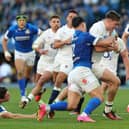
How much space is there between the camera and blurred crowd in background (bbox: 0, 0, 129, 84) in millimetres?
31453

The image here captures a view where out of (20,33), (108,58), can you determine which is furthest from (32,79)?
(108,58)

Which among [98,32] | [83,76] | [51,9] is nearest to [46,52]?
[98,32]

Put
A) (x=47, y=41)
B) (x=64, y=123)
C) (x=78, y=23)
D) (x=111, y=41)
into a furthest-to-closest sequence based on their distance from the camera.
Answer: (x=47, y=41) → (x=78, y=23) → (x=111, y=41) → (x=64, y=123)

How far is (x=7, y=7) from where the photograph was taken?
3444 centimetres

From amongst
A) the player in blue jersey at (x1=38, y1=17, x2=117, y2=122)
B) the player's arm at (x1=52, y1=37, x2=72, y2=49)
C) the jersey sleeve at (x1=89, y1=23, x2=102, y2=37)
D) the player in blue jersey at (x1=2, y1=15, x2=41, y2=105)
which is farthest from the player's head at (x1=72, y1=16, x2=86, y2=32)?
the player in blue jersey at (x1=2, y1=15, x2=41, y2=105)

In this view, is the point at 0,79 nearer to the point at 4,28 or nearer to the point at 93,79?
the point at 4,28

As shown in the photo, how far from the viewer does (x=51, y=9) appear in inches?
1304

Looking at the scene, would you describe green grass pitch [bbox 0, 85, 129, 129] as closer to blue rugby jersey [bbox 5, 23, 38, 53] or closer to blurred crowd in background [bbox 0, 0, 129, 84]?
blue rugby jersey [bbox 5, 23, 38, 53]

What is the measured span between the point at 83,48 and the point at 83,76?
553 millimetres

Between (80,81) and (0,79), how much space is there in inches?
715

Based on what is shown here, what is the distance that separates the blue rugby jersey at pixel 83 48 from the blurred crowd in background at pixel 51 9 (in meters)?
16.7

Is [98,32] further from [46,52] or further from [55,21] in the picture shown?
[46,52]

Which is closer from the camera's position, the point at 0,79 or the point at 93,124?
the point at 93,124

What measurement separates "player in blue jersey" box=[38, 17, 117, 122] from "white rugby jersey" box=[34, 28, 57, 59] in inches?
167
